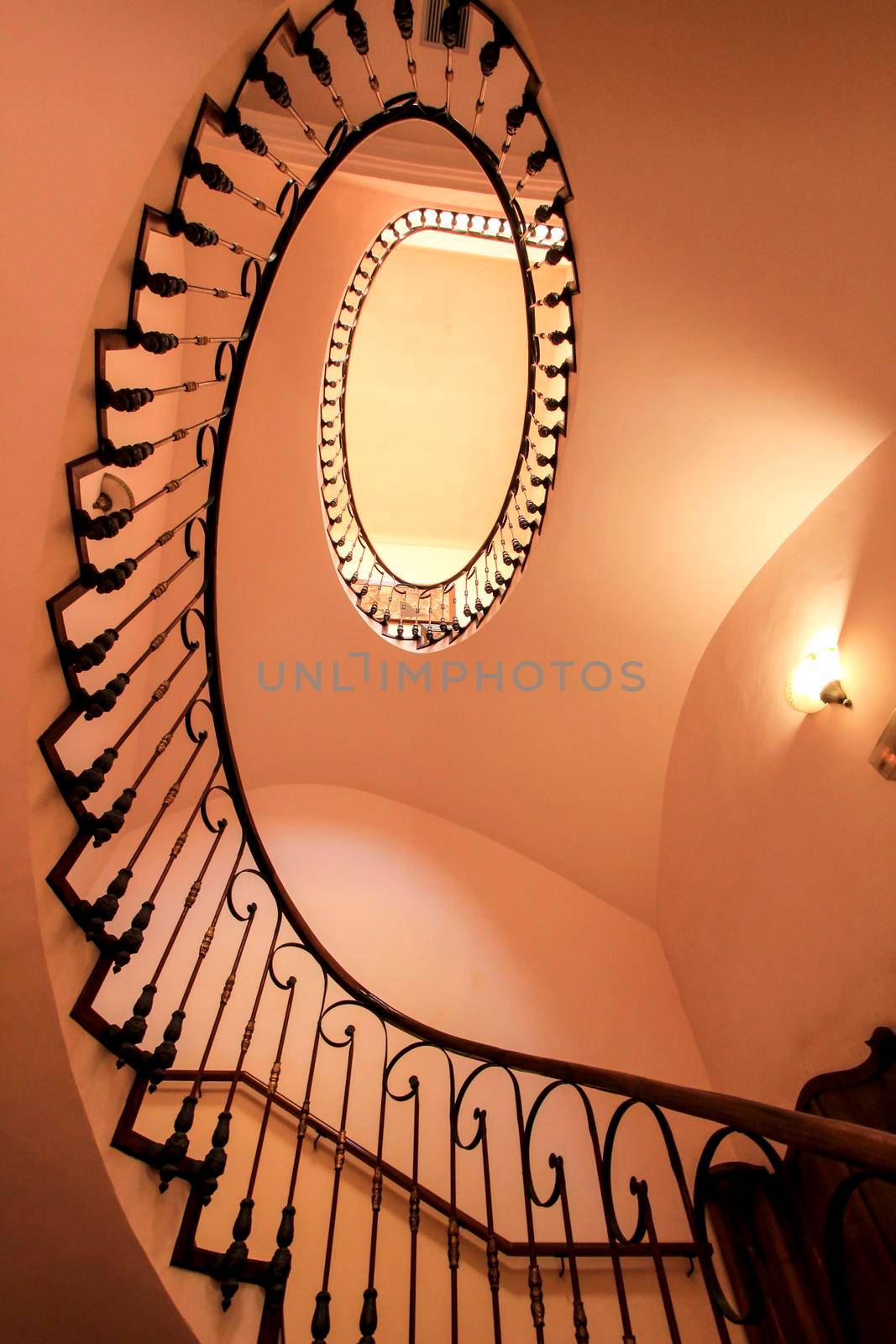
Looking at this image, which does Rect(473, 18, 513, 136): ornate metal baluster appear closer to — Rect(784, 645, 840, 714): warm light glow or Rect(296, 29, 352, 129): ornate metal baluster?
Rect(296, 29, 352, 129): ornate metal baluster

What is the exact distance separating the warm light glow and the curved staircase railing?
1403 millimetres

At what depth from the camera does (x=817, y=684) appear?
254 cm

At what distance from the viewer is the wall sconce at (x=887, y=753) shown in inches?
87.7

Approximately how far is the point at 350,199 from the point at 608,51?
5.92 feet

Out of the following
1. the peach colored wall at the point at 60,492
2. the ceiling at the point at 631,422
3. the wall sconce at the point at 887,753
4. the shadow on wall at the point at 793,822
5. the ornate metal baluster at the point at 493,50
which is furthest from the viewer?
the shadow on wall at the point at 793,822

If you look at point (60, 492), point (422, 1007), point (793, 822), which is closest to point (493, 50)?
point (60, 492)

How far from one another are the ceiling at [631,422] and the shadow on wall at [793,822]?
176 millimetres

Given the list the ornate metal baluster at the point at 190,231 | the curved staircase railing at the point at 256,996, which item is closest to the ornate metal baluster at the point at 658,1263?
the curved staircase railing at the point at 256,996

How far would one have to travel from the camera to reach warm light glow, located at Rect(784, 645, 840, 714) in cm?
252

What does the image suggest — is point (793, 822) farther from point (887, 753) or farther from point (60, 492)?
point (60, 492)

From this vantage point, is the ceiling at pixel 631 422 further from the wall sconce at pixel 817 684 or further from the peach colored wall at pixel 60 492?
the peach colored wall at pixel 60 492

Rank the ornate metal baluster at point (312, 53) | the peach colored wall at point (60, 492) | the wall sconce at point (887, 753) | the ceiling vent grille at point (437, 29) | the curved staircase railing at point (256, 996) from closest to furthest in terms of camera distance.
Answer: the peach colored wall at point (60, 492) < the curved staircase railing at point (256, 996) < the ornate metal baluster at point (312, 53) < the wall sconce at point (887, 753) < the ceiling vent grille at point (437, 29)

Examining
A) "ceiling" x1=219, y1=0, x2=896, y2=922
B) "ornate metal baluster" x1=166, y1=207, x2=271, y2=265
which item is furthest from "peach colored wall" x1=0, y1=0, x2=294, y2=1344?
"ceiling" x1=219, y1=0, x2=896, y2=922

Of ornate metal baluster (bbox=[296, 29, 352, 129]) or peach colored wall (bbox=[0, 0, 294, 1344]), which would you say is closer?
peach colored wall (bbox=[0, 0, 294, 1344])
